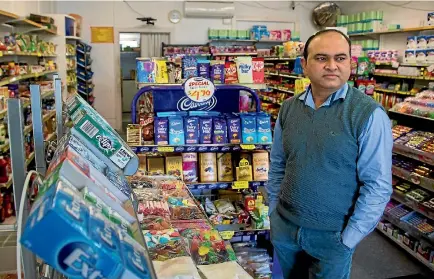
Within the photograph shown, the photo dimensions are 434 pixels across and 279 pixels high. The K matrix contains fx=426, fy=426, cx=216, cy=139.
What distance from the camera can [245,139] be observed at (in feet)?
11.1

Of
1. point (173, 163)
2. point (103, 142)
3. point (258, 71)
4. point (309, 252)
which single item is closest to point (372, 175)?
point (309, 252)

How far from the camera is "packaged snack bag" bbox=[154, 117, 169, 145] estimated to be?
3.34 meters

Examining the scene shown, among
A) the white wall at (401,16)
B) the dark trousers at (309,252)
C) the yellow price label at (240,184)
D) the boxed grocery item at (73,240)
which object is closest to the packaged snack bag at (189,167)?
the yellow price label at (240,184)

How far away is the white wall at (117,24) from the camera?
10.8 meters

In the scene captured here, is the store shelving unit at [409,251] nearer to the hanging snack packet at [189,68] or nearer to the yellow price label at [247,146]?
the yellow price label at [247,146]

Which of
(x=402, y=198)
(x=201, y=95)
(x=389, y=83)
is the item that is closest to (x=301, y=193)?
(x=201, y=95)

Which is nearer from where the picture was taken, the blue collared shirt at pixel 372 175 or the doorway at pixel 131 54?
the blue collared shirt at pixel 372 175

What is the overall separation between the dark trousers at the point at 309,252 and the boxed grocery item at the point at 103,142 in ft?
3.08

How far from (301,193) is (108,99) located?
989cm

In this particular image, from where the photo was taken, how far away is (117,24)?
36.0ft

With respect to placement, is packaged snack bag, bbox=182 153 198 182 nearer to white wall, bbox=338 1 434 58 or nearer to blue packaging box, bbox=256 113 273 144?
blue packaging box, bbox=256 113 273 144

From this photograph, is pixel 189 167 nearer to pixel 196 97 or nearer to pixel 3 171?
pixel 196 97

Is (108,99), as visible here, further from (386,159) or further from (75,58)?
(386,159)

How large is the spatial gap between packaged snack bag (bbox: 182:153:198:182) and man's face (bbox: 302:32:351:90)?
1694mm
